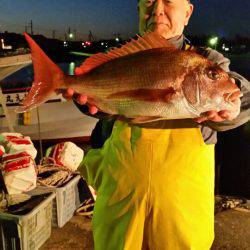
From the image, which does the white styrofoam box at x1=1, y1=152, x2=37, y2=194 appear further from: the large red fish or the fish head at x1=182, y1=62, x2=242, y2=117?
the fish head at x1=182, y1=62, x2=242, y2=117

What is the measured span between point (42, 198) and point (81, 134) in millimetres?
7062

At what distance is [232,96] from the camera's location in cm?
219

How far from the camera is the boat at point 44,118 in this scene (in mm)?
10406

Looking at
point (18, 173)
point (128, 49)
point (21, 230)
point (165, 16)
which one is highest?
point (165, 16)

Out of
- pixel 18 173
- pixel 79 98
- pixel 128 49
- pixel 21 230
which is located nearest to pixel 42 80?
pixel 79 98

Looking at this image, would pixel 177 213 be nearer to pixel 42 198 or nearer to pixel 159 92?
pixel 159 92

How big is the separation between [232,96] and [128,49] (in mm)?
815

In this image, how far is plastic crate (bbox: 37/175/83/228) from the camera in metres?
5.09

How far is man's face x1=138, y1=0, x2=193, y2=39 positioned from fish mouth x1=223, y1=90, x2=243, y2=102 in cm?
76

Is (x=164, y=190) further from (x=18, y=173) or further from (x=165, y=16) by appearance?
(x=18, y=173)

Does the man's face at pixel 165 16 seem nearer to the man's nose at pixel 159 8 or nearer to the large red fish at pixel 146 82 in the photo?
the man's nose at pixel 159 8

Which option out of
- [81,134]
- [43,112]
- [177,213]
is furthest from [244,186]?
[177,213]

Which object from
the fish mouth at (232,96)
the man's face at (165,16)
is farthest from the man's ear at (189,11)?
the fish mouth at (232,96)

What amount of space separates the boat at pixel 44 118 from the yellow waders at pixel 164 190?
813 centimetres
